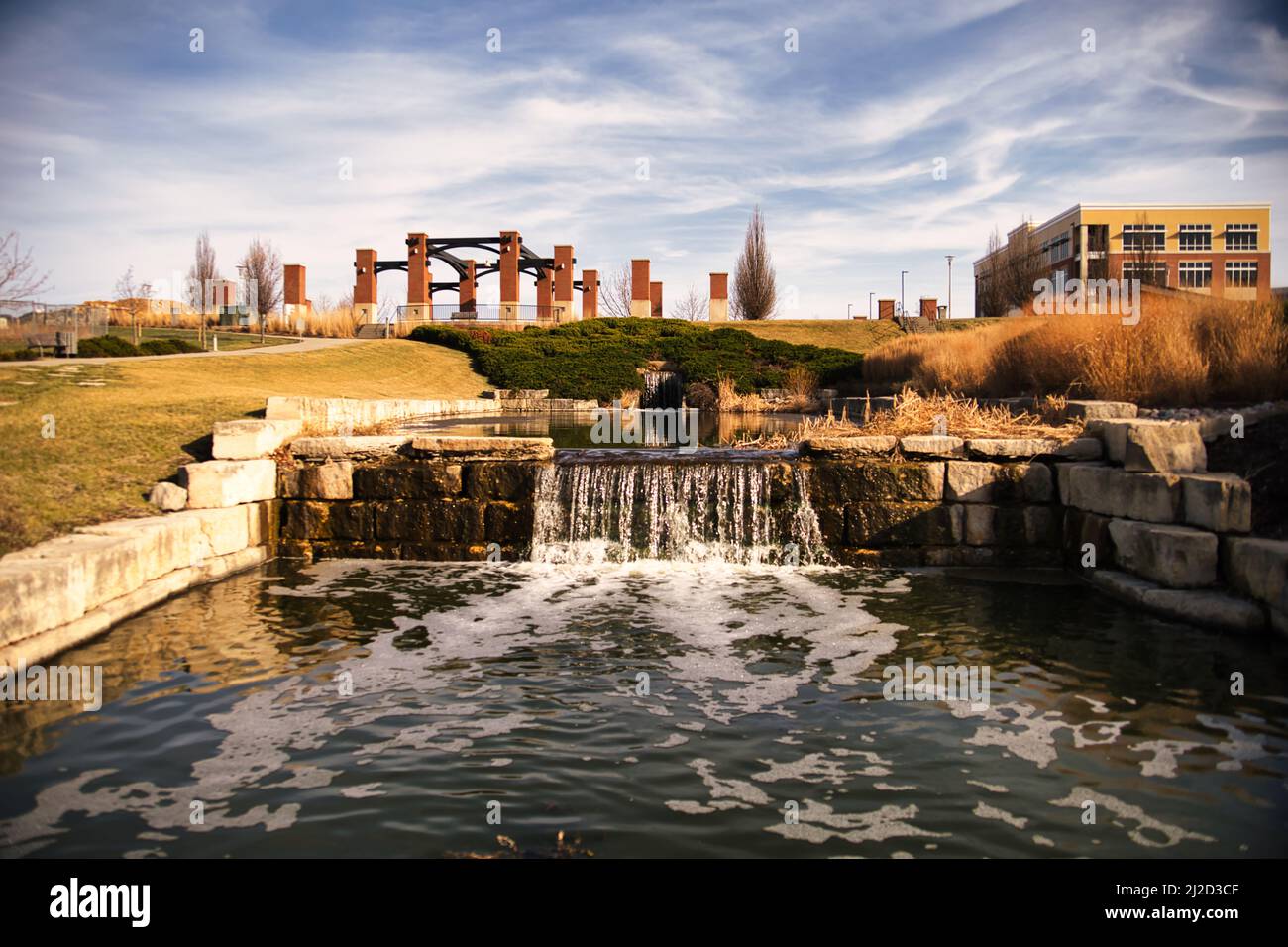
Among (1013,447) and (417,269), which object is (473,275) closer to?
(417,269)

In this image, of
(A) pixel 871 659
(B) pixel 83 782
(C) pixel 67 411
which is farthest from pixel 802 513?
(C) pixel 67 411

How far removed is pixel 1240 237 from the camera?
51.4 m

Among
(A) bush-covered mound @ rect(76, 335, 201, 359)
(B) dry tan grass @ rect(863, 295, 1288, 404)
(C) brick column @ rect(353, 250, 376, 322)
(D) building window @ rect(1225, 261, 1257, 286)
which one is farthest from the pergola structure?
(D) building window @ rect(1225, 261, 1257, 286)

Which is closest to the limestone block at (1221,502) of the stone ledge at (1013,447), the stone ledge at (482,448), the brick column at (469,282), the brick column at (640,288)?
the stone ledge at (1013,447)

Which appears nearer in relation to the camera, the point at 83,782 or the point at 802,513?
the point at 83,782

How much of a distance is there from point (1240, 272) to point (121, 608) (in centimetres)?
6171

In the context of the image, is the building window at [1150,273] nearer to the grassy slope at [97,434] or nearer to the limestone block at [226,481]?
the limestone block at [226,481]

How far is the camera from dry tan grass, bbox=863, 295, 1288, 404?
29.4ft

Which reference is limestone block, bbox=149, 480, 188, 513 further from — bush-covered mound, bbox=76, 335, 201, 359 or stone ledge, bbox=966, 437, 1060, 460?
bush-covered mound, bbox=76, 335, 201, 359

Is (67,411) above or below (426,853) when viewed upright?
above

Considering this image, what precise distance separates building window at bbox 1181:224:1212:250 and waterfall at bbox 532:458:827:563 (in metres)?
55.6

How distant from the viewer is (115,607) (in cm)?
600
